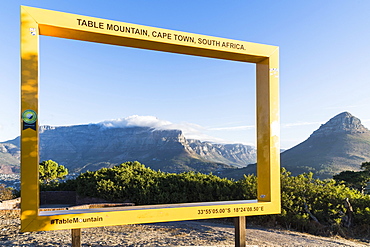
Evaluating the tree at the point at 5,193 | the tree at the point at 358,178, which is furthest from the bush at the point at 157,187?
the tree at the point at 358,178

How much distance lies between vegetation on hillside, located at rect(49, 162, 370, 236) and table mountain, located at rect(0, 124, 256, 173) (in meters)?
24.7

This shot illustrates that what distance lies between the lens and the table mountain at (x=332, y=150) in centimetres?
3932

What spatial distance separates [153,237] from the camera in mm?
5242

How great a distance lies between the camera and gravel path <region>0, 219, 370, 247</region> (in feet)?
15.9

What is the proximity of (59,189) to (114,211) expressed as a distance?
9392mm

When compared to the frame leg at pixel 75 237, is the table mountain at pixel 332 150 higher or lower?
lower

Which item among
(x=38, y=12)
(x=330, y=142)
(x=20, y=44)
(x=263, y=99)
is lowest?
(x=330, y=142)

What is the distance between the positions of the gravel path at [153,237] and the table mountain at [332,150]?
31.0m

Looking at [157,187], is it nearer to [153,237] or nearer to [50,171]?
[153,237]

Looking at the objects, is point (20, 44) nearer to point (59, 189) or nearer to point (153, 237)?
point (153, 237)

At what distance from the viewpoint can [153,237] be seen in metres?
5.24

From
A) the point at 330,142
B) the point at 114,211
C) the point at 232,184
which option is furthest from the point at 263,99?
the point at 330,142

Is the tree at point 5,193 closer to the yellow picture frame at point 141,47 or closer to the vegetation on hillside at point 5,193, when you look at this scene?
the vegetation on hillside at point 5,193

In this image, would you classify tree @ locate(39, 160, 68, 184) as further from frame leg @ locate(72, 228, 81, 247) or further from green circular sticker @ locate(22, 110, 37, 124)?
green circular sticker @ locate(22, 110, 37, 124)
